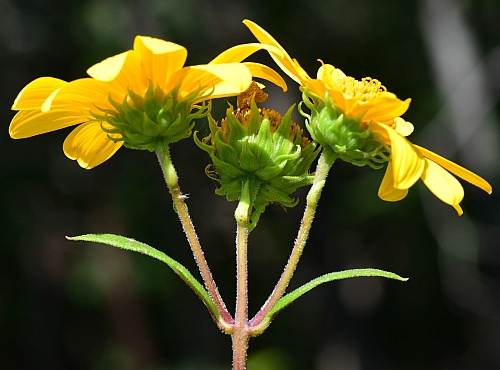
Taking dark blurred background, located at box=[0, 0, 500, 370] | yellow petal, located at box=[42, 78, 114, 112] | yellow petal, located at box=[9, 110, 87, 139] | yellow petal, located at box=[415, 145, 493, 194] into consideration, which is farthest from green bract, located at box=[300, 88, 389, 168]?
dark blurred background, located at box=[0, 0, 500, 370]

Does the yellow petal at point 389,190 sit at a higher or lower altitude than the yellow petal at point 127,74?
lower

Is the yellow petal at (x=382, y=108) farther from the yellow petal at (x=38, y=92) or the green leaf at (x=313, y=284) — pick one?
the yellow petal at (x=38, y=92)

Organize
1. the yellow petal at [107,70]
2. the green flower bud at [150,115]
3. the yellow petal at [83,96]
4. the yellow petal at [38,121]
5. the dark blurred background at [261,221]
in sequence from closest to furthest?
the yellow petal at [107,70], the yellow petal at [83,96], the green flower bud at [150,115], the yellow petal at [38,121], the dark blurred background at [261,221]

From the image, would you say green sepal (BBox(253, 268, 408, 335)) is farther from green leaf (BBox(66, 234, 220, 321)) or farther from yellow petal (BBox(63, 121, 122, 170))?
yellow petal (BBox(63, 121, 122, 170))

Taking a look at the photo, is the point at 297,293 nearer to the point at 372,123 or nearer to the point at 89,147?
the point at 372,123

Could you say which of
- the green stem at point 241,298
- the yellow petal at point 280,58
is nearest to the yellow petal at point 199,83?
the yellow petal at point 280,58

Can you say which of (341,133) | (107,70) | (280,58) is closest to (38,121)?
(107,70)
